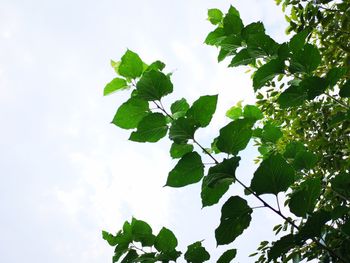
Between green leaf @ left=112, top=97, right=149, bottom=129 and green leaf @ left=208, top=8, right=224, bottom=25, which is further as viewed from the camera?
green leaf @ left=208, top=8, right=224, bottom=25

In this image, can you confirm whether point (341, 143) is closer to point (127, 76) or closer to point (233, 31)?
point (233, 31)

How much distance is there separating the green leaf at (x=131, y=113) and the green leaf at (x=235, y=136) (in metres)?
0.44

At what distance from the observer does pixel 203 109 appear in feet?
4.12

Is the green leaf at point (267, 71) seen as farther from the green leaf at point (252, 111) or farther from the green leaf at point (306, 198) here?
the green leaf at point (306, 198)

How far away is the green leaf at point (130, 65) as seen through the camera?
1467 millimetres

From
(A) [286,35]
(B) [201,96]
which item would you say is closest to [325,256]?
(B) [201,96]

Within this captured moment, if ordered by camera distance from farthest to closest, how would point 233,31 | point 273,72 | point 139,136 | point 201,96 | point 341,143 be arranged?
1. point 341,143
2. point 233,31
3. point 273,72
4. point 139,136
5. point 201,96

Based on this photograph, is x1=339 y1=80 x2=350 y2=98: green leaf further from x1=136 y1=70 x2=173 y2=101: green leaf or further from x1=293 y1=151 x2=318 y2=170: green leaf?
x1=136 y1=70 x2=173 y2=101: green leaf

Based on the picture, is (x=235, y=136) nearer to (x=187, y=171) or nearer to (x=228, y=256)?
(x=187, y=171)

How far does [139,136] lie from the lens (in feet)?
4.50

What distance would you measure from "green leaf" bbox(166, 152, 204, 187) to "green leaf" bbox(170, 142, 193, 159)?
16 centimetres

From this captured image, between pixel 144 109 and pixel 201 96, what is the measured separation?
33 centimetres

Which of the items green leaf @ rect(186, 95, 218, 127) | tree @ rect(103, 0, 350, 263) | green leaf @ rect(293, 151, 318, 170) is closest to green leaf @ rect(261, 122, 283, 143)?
tree @ rect(103, 0, 350, 263)

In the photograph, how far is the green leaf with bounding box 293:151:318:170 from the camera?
153cm
